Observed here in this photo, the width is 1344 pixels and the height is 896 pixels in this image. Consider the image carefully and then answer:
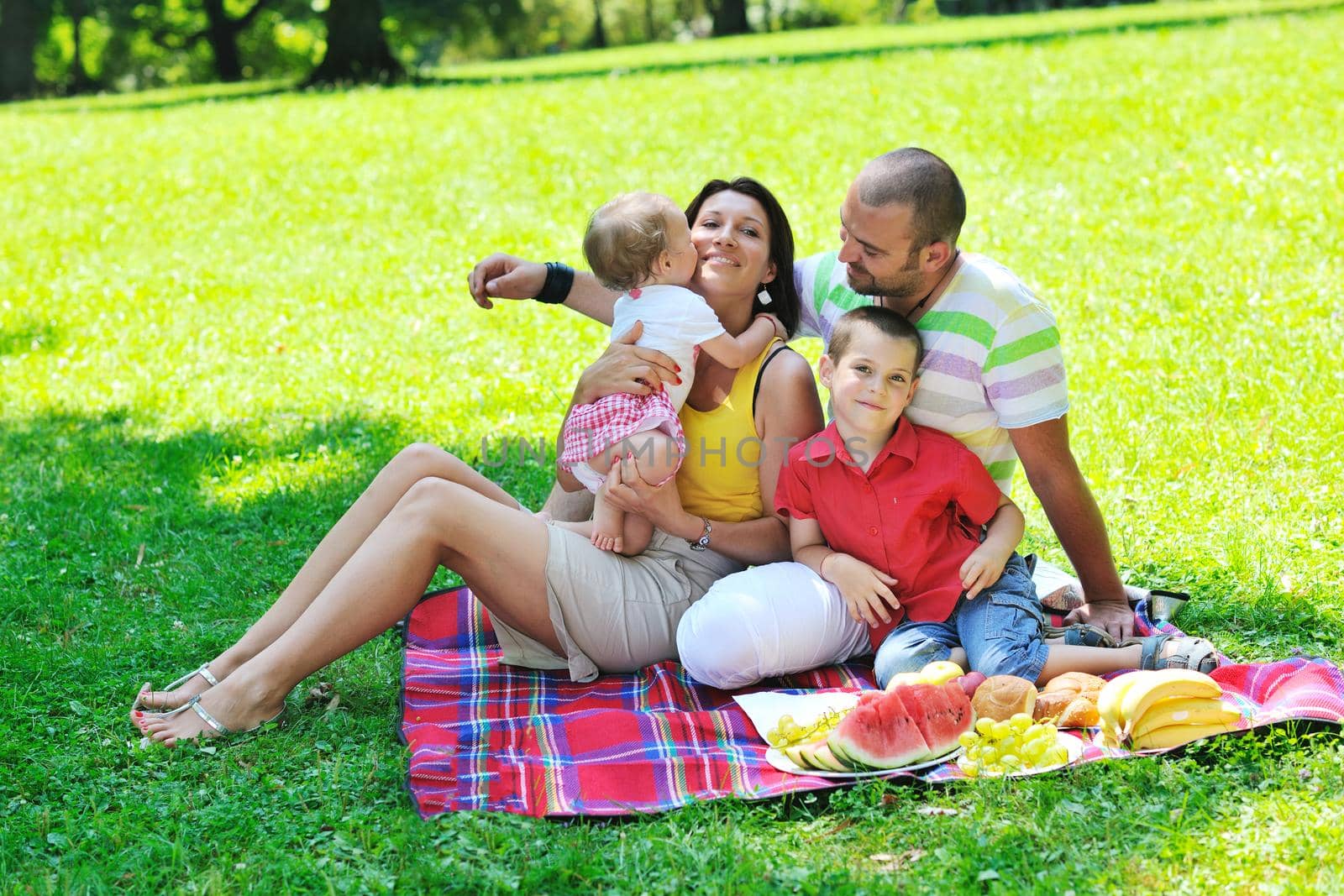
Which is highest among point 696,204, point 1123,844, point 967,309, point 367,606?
point 696,204

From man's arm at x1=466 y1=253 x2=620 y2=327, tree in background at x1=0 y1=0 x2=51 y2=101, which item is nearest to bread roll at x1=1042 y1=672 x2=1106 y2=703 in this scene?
man's arm at x1=466 y1=253 x2=620 y2=327

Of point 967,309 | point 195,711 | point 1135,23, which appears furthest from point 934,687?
point 1135,23

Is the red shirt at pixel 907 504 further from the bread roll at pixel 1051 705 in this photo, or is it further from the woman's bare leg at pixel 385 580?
the woman's bare leg at pixel 385 580

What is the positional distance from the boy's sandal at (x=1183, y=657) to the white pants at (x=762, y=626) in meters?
0.85

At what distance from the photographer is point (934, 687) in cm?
342

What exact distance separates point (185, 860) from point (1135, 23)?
18.0 metres

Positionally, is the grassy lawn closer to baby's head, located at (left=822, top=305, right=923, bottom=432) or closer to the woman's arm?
the woman's arm

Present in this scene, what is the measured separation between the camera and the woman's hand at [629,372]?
397 centimetres

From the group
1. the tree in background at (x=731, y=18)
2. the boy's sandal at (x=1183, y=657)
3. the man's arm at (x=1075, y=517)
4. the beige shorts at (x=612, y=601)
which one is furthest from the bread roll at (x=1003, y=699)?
the tree in background at (x=731, y=18)

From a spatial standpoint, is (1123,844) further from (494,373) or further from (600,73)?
(600,73)

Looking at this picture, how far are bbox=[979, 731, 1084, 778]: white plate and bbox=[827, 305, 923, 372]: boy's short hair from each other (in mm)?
1151

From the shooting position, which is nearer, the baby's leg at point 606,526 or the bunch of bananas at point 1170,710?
the bunch of bananas at point 1170,710

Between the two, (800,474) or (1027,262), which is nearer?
(800,474)

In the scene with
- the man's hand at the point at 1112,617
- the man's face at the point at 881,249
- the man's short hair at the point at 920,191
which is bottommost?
the man's hand at the point at 1112,617
